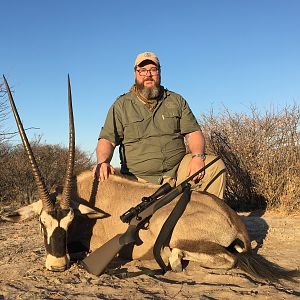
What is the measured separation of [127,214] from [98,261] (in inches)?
23.4

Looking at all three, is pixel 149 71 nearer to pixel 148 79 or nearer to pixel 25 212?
pixel 148 79

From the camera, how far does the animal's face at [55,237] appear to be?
13.8 ft

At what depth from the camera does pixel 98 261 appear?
4176 millimetres

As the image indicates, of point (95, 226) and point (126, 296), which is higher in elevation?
point (95, 226)

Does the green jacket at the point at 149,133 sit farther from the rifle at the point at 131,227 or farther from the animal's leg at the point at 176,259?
the animal's leg at the point at 176,259

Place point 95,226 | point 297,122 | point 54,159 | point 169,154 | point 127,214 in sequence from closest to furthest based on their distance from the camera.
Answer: point 127,214
point 95,226
point 169,154
point 297,122
point 54,159

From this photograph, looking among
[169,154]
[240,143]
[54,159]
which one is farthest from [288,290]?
[54,159]

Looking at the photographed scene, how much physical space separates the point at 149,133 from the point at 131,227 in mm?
1807

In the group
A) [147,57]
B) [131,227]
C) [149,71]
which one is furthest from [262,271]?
[147,57]

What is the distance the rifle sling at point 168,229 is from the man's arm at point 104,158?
1.08 meters

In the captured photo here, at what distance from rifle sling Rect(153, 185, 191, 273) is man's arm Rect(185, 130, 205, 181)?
2.75 ft

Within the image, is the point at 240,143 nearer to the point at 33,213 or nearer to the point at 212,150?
the point at 212,150

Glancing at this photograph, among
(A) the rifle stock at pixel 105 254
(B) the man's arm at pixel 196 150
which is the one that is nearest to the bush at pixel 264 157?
(B) the man's arm at pixel 196 150

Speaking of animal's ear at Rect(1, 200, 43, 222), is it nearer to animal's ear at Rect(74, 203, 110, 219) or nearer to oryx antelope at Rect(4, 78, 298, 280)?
oryx antelope at Rect(4, 78, 298, 280)
